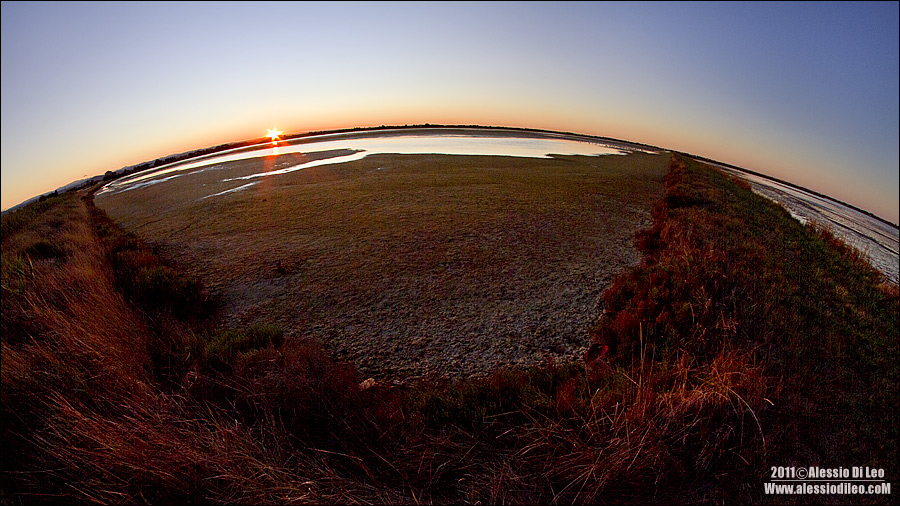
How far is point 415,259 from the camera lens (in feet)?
28.9

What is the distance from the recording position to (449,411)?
3.89 metres

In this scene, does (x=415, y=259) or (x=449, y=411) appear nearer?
(x=449, y=411)

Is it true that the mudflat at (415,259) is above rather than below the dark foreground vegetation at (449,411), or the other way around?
above

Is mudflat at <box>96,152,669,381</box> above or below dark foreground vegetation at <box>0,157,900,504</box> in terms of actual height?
above

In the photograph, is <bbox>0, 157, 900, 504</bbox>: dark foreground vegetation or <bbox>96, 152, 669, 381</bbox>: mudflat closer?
<bbox>0, 157, 900, 504</bbox>: dark foreground vegetation

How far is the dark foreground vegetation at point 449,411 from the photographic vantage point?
3.04 metres

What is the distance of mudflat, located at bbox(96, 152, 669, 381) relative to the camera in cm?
568

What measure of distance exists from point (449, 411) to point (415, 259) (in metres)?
5.14

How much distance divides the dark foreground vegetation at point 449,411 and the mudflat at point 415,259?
0.71 metres

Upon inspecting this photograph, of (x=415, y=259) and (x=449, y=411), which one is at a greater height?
(x=415, y=259)

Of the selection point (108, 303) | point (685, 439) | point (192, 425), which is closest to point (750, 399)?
point (685, 439)

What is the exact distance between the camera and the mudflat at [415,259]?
18.6 ft

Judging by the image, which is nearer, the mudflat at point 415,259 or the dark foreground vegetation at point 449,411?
the dark foreground vegetation at point 449,411

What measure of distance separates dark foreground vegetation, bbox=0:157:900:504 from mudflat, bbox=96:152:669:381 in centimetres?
71
